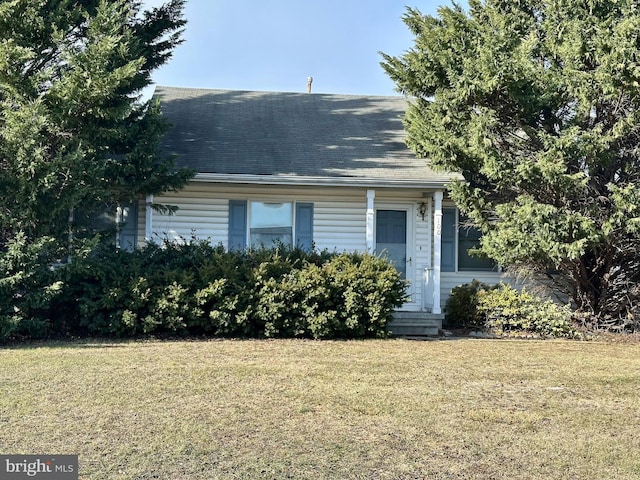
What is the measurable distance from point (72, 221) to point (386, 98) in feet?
31.3

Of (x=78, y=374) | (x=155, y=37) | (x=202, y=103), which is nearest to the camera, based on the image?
(x=78, y=374)

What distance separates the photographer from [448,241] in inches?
486

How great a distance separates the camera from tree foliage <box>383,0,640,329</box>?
30.0ft

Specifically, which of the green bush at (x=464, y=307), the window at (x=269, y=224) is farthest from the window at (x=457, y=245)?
the window at (x=269, y=224)

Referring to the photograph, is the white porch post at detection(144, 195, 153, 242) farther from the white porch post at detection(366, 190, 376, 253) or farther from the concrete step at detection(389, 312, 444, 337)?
→ the concrete step at detection(389, 312, 444, 337)

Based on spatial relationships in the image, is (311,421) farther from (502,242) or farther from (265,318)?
(502,242)

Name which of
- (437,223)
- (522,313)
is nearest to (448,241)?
(437,223)

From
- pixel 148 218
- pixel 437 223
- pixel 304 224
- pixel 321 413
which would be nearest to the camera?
pixel 321 413

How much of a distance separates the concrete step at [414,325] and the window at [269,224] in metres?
2.76

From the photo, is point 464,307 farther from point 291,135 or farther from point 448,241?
point 291,135

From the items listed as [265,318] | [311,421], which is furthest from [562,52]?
[311,421]

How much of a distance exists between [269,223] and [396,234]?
2.62m

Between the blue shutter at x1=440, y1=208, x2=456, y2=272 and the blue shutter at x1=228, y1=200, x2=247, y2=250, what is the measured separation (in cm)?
411

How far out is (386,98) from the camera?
16.2 meters
